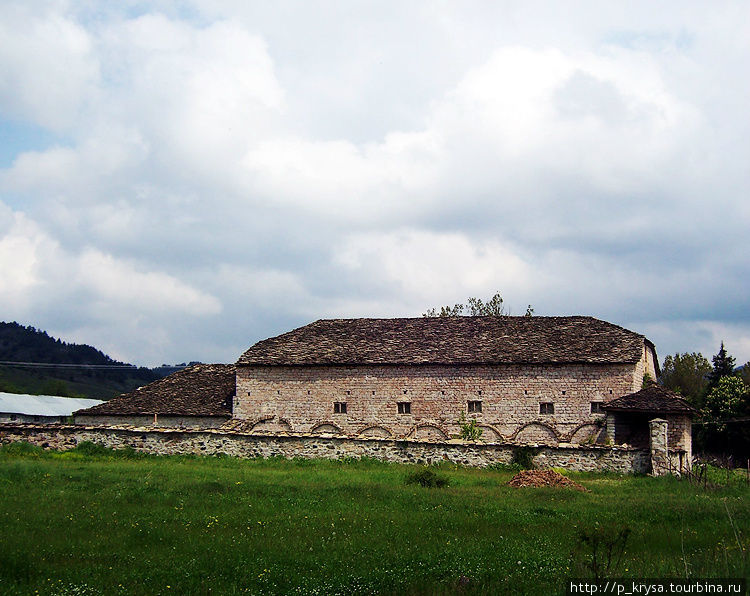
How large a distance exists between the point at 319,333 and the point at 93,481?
20.9 metres

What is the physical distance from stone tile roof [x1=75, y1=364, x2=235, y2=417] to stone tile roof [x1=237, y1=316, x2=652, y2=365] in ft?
→ 9.63

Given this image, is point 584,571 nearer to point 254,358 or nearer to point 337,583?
point 337,583

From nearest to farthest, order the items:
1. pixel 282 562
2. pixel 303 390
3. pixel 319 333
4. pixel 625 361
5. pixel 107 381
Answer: pixel 282 562, pixel 625 361, pixel 303 390, pixel 319 333, pixel 107 381

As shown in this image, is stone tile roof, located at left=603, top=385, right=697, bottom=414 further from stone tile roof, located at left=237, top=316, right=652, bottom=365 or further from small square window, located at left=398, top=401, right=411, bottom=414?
small square window, located at left=398, top=401, right=411, bottom=414

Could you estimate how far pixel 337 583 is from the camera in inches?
352

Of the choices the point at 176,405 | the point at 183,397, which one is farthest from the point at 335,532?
the point at 183,397

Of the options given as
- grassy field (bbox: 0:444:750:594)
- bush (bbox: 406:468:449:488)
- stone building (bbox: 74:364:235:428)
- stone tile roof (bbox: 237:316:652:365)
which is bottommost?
grassy field (bbox: 0:444:750:594)

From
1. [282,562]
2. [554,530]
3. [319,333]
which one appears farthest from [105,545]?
[319,333]

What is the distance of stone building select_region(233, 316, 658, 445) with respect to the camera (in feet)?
101

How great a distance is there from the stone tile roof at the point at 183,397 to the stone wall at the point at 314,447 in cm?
1021

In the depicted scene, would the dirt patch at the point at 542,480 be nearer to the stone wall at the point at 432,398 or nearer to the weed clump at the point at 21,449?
the stone wall at the point at 432,398

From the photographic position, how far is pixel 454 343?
3394cm

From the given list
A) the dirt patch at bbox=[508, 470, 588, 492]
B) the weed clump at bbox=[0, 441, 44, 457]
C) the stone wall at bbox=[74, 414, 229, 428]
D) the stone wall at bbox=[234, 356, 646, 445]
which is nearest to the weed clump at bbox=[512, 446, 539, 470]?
the dirt patch at bbox=[508, 470, 588, 492]

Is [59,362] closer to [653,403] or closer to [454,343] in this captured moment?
[454,343]
